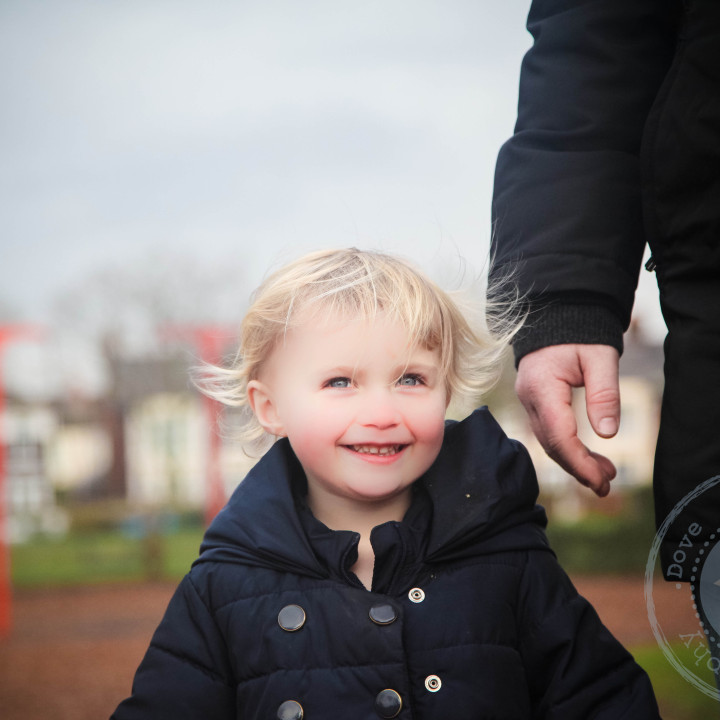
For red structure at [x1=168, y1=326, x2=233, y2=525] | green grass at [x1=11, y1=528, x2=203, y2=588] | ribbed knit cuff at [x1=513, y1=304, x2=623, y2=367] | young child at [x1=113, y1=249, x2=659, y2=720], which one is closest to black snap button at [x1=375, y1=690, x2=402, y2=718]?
young child at [x1=113, y1=249, x2=659, y2=720]

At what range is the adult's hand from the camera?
4.99 ft

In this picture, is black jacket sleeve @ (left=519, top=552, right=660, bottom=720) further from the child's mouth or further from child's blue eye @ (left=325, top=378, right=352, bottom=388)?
child's blue eye @ (left=325, top=378, right=352, bottom=388)

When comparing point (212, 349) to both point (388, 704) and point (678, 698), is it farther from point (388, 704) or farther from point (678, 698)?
point (388, 704)

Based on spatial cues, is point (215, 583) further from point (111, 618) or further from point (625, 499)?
point (625, 499)

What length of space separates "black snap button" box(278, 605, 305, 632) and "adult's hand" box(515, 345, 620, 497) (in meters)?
0.54

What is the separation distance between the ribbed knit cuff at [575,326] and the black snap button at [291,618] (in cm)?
62

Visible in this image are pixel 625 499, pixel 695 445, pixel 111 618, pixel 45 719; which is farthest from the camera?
pixel 625 499

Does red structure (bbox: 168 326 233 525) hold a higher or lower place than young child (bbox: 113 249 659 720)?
lower

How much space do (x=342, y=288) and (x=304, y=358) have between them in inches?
5.4

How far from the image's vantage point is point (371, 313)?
145 cm

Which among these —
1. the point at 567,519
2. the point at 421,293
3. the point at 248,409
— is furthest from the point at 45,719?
the point at 567,519

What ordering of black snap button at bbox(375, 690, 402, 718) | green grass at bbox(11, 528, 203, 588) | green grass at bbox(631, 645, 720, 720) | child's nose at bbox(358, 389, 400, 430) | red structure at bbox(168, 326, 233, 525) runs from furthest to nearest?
green grass at bbox(11, 528, 203, 588) → red structure at bbox(168, 326, 233, 525) → green grass at bbox(631, 645, 720, 720) → child's nose at bbox(358, 389, 400, 430) → black snap button at bbox(375, 690, 402, 718)

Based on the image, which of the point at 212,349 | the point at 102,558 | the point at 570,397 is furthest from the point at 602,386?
the point at 102,558

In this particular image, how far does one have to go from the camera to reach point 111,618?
9883 mm
